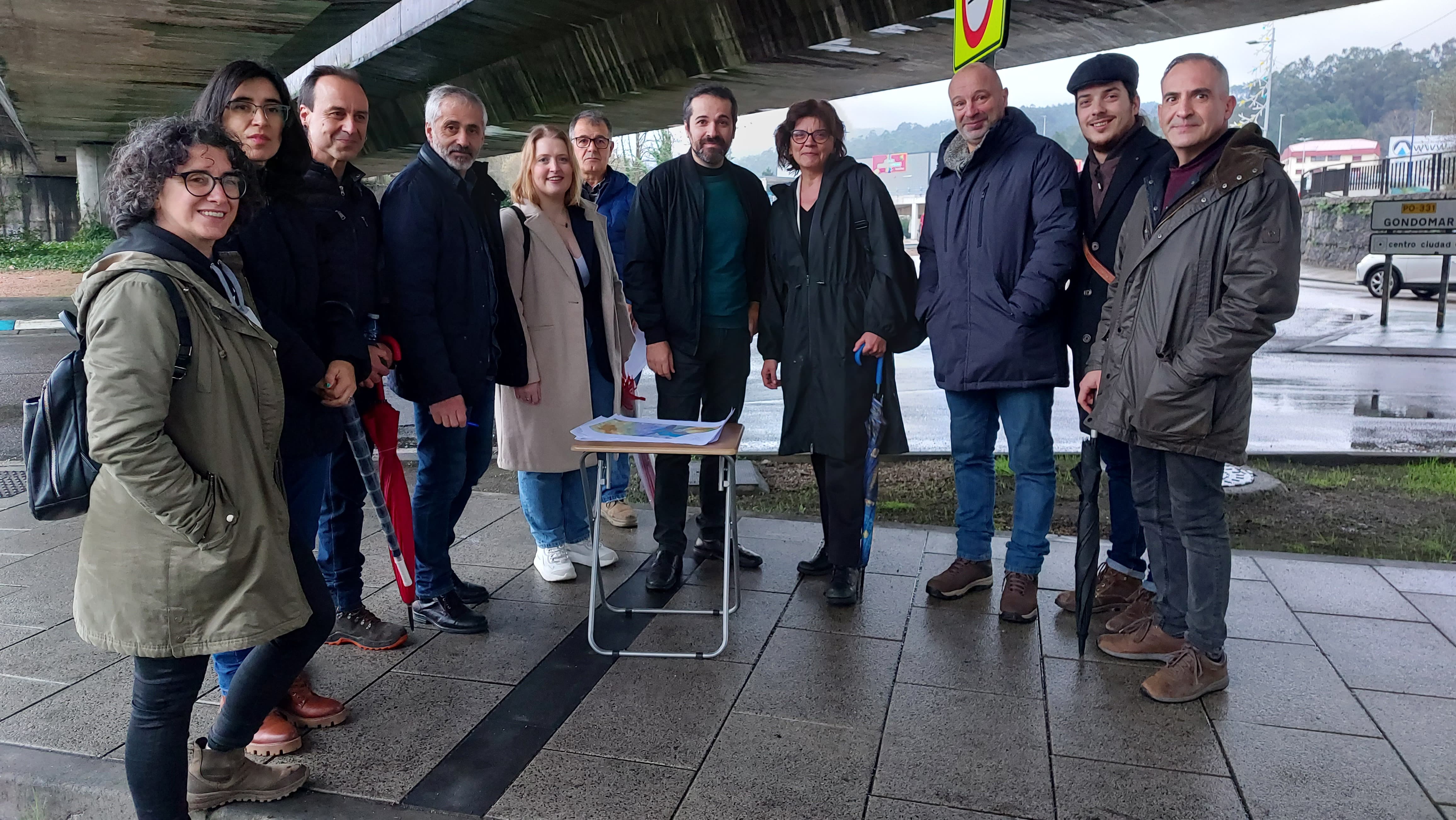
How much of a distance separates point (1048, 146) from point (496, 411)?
2630 mm

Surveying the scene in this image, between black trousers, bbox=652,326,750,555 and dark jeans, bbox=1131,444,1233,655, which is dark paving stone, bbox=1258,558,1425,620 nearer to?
dark jeans, bbox=1131,444,1233,655

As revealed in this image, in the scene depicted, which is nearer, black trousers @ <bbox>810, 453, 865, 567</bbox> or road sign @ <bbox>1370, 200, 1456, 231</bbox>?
black trousers @ <bbox>810, 453, 865, 567</bbox>

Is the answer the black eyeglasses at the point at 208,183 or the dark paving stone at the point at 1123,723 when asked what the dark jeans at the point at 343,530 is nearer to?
the black eyeglasses at the point at 208,183

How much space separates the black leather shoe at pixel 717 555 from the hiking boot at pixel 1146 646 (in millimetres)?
1653

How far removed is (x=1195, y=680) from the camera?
3.24 meters

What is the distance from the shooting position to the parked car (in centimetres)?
2133

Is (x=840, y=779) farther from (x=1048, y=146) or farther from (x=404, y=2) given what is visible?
(x=404, y=2)

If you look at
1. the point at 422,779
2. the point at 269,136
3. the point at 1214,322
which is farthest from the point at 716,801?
the point at 269,136

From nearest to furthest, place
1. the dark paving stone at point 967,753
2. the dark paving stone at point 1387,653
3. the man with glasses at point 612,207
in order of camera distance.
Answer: the dark paving stone at point 967,753 → the dark paving stone at point 1387,653 → the man with glasses at point 612,207

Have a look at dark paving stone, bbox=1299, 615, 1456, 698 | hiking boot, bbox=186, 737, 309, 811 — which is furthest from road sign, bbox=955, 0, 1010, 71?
hiking boot, bbox=186, 737, 309, 811

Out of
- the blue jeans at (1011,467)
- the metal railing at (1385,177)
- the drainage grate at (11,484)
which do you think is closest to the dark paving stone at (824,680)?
the blue jeans at (1011,467)

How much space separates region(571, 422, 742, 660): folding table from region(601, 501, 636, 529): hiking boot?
1.10 meters

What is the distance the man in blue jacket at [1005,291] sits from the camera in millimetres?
3814

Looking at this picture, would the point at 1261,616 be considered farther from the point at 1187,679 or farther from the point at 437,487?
the point at 437,487
